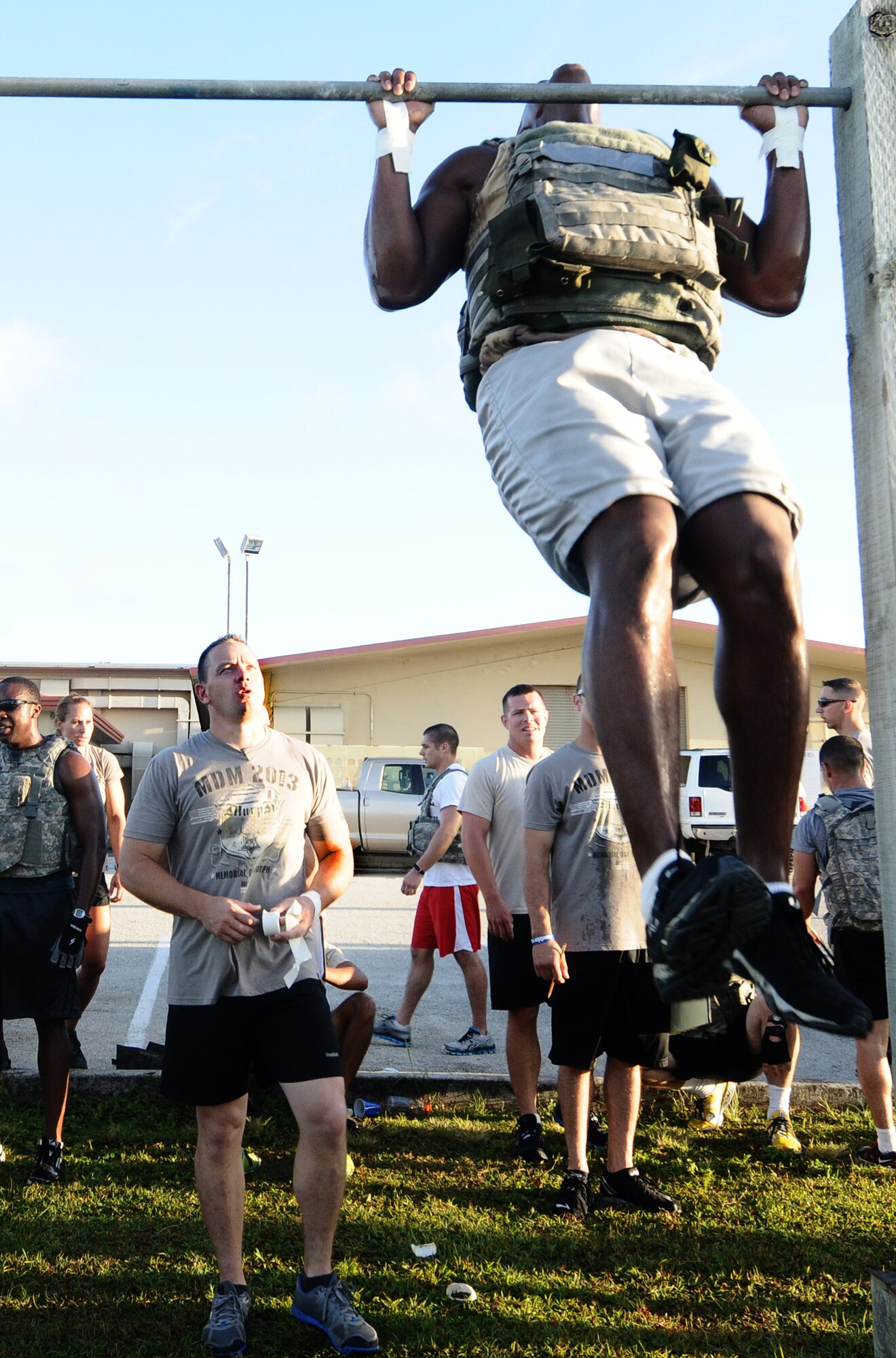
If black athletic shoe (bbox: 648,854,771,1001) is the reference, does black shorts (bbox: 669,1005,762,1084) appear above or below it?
below

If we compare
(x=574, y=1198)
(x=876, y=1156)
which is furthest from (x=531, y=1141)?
(x=876, y=1156)

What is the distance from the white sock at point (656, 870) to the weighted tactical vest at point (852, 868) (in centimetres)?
410

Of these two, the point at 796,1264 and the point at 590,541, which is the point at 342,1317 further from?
the point at 590,541

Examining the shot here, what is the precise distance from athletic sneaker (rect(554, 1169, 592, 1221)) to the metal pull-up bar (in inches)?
174

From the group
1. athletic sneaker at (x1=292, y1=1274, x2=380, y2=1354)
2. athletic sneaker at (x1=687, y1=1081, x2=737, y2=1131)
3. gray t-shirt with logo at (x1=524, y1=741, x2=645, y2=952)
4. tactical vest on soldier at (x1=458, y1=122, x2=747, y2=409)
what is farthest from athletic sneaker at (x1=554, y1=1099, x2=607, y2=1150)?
tactical vest on soldier at (x1=458, y1=122, x2=747, y2=409)

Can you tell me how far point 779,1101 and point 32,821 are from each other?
4.30 metres

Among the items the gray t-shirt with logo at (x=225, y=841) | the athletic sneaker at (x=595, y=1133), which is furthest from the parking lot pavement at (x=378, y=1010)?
the gray t-shirt with logo at (x=225, y=841)

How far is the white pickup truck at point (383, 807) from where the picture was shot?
66.1ft

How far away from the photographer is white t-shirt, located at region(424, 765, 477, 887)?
7828 mm

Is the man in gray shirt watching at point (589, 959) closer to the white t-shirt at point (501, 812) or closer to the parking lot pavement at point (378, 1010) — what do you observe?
the white t-shirt at point (501, 812)

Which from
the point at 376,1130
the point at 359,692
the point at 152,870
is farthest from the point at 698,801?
the point at 152,870

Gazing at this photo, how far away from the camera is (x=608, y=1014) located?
17.9 ft

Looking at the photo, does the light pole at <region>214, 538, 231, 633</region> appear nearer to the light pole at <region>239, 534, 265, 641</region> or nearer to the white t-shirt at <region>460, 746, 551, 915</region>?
the light pole at <region>239, 534, 265, 641</region>

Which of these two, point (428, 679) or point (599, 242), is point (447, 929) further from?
point (428, 679)
